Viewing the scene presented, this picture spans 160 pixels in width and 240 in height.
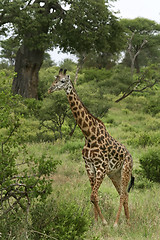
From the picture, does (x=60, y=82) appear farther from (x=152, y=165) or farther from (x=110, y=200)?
(x=152, y=165)

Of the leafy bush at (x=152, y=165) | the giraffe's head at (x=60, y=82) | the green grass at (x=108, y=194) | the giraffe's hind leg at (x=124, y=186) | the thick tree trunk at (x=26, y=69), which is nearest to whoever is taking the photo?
the giraffe's head at (x=60, y=82)

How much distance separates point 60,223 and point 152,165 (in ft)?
15.2

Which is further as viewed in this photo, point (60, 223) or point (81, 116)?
point (81, 116)

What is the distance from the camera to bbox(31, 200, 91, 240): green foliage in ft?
12.8

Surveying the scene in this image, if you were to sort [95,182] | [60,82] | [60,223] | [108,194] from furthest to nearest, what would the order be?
1. [108,194]
2. [95,182]
3. [60,82]
4. [60,223]

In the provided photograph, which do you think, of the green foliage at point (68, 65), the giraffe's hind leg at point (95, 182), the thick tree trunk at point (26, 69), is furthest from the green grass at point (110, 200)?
the green foliage at point (68, 65)

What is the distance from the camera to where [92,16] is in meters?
18.4

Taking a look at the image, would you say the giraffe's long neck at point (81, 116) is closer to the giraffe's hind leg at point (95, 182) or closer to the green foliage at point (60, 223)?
the giraffe's hind leg at point (95, 182)

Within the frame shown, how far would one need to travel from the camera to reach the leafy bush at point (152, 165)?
7.95 metres

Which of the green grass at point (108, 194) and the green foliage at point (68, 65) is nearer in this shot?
the green grass at point (108, 194)

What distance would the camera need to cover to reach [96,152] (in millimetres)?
4805

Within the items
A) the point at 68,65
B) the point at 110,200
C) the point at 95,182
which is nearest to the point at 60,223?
the point at 95,182

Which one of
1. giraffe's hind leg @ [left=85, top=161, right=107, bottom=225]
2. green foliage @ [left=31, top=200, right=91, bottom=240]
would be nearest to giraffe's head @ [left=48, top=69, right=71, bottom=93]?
giraffe's hind leg @ [left=85, top=161, right=107, bottom=225]

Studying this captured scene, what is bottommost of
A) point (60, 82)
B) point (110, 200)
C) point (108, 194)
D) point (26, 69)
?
point (108, 194)
